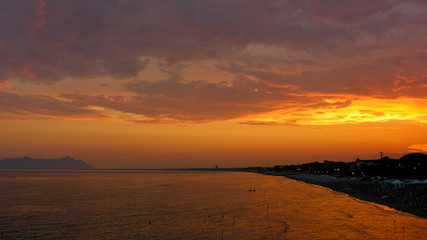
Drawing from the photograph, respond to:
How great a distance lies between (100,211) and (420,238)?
1618 inches

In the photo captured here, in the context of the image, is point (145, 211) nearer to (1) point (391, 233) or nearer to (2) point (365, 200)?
(1) point (391, 233)

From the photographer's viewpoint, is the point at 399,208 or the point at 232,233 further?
the point at 399,208

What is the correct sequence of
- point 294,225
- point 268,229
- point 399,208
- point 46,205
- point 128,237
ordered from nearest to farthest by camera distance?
point 128,237 < point 268,229 < point 294,225 < point 399,208 < point 46,205

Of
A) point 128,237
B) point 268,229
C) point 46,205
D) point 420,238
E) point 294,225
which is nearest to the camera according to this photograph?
point 420,238

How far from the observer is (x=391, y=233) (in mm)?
31547

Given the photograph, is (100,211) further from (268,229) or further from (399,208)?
(399,208)

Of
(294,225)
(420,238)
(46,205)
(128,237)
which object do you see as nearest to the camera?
(420,238)

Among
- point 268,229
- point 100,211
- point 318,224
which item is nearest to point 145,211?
point 100,211

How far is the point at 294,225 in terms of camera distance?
36531mm

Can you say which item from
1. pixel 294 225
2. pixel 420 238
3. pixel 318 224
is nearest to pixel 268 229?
pixel 294 225

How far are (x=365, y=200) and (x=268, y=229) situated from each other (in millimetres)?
35358

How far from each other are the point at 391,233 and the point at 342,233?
459 centimetres

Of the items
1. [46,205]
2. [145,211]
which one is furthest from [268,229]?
[46,205]

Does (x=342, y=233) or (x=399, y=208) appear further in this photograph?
(x=399, y=208)
